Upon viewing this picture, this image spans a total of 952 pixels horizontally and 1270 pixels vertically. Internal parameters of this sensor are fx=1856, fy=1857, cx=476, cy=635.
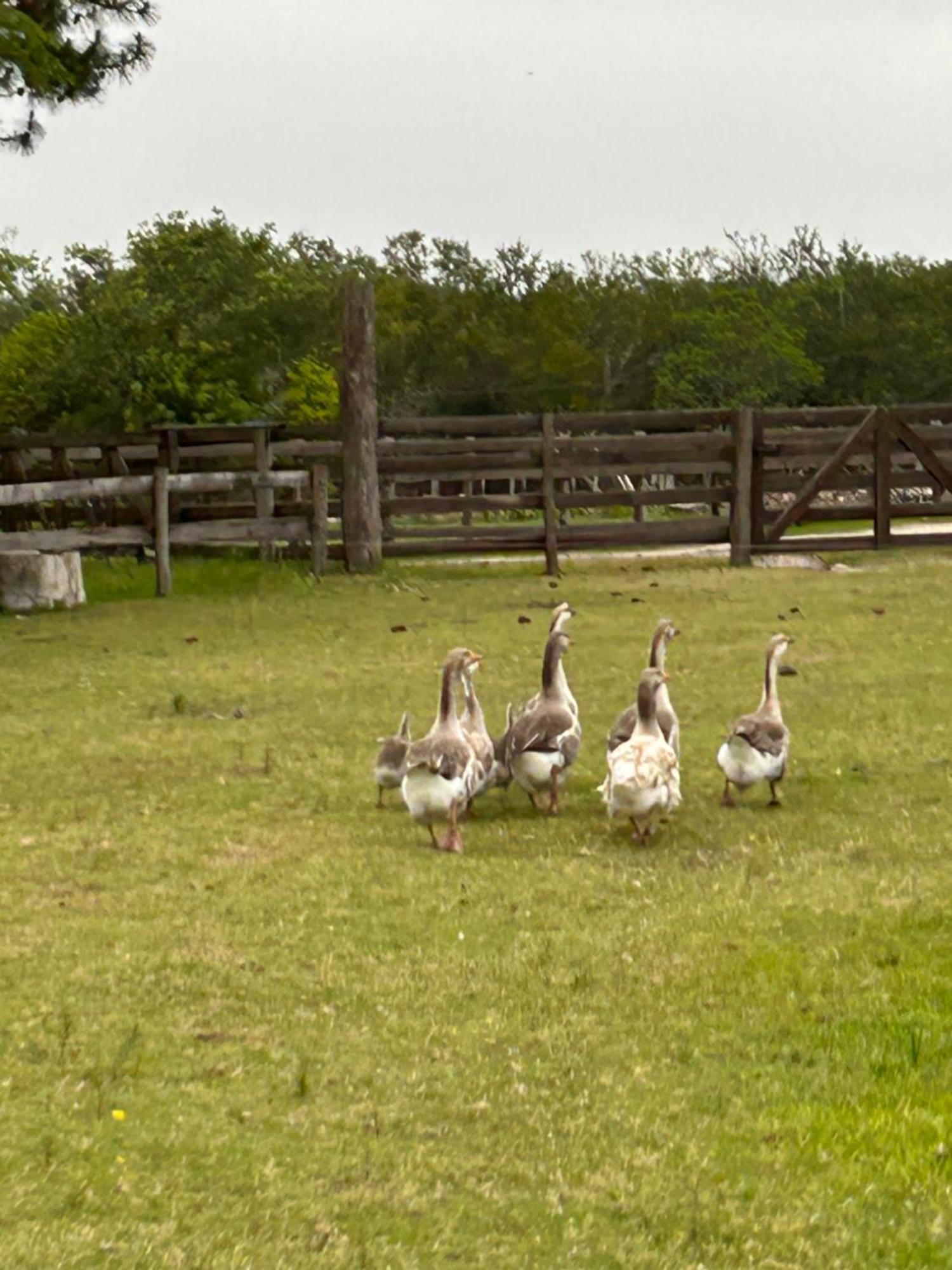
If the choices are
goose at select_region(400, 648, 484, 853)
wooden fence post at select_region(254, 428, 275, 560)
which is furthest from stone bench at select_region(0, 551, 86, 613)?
goose at select_region(400, 648, 484, 853)

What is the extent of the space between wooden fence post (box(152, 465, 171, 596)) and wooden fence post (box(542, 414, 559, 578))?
17.8 ft

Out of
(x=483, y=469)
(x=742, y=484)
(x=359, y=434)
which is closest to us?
(x=359, y=434)

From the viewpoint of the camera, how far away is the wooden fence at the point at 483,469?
82.1 ft

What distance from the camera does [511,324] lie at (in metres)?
88.9

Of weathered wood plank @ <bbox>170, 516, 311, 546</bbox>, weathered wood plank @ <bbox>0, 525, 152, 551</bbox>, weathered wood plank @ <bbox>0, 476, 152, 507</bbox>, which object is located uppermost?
weathered wood plank @ <bbox>0, 476, 152, 507</bbox>

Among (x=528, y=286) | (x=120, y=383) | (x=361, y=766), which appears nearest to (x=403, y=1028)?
(x=361, y=766)

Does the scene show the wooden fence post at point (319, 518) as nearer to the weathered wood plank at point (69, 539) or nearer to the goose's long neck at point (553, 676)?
the weathered wood plank at point (69, 539)

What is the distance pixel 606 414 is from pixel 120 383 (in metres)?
12.0

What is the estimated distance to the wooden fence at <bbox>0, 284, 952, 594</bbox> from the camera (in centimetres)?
2502

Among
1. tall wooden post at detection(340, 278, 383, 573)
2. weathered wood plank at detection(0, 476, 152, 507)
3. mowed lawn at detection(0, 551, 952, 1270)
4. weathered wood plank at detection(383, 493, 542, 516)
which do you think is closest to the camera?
mowed lawn at detection(0, 551, 952, 1270)

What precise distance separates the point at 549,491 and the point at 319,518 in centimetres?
333

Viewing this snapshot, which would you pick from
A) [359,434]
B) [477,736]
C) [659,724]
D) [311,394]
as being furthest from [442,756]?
[311,394]

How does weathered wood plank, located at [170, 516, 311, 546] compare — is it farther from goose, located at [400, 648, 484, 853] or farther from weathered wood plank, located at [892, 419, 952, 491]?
goose, located at [400, 648, 484, 853]

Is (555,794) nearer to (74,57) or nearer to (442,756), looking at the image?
(442,756)
